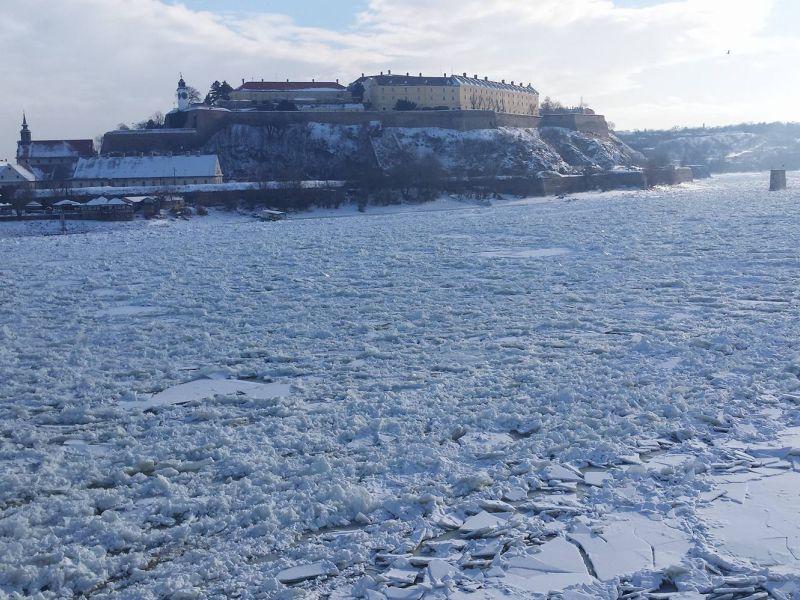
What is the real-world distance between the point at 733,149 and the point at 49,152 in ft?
431

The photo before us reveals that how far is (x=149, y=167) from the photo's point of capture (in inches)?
2323

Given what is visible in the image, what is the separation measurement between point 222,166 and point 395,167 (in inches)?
603

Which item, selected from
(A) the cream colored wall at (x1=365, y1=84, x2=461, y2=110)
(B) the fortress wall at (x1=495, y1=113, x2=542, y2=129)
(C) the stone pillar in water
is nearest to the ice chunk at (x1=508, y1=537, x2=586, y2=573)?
(C) the stone pillar in water

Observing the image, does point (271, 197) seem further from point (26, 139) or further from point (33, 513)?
point (33, 513)

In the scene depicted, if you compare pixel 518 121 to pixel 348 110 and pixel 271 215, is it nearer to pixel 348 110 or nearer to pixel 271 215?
pixel 348 110

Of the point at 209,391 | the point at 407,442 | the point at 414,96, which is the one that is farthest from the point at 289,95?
the point at 407,442

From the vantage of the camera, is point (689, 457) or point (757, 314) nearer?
point (689, 457)

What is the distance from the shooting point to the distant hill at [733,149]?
12238 centimetres

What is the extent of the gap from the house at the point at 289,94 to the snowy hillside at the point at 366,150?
8151 mm

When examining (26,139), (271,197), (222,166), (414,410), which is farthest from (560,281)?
(26,139)

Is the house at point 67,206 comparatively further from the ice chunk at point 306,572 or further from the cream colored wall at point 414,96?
the ice chunk at point 306,572

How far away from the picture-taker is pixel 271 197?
2003 inches

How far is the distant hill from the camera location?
12238 cm

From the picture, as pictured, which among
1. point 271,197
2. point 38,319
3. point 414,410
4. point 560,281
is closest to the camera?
point 414,410
